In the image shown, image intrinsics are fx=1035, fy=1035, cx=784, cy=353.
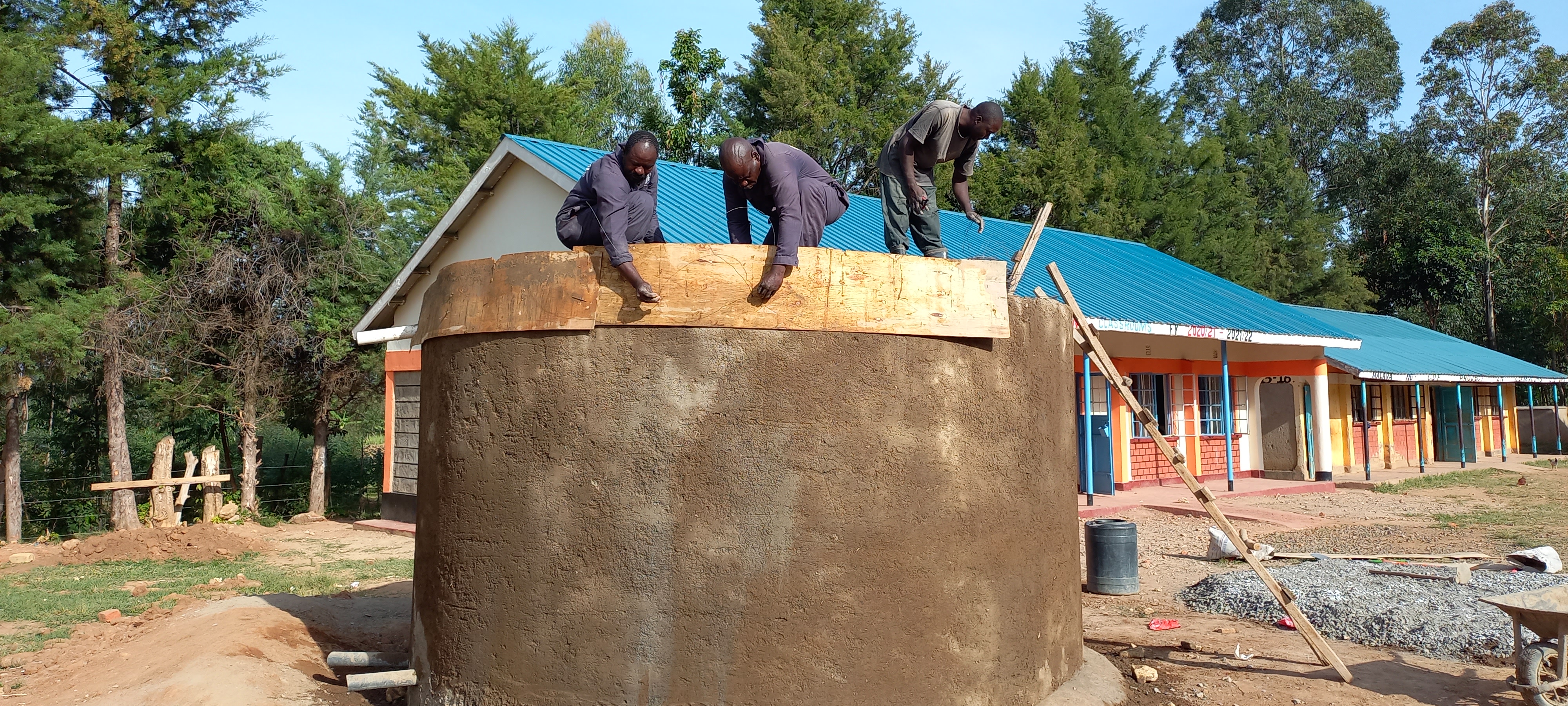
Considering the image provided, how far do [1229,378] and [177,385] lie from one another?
17.7m

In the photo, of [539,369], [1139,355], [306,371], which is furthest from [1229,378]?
[539,369]

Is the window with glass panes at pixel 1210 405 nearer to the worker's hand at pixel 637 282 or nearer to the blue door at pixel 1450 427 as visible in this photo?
the blue door at pixel 1450 427

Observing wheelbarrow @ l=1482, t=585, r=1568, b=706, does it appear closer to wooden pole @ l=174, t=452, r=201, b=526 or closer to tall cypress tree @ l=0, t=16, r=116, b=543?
wooden pole @ l=174, t=452, r=201, b=526

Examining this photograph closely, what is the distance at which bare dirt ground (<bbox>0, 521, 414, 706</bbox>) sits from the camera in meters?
5.11

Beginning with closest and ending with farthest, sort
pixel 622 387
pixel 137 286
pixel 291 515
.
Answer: pixel 622 387
pixel 137 286
pixel 291 515

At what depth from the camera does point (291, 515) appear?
1764 centimetres

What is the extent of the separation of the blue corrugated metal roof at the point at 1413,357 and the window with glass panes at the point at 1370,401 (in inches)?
32.0

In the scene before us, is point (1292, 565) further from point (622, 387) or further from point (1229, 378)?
point (1229, 378)

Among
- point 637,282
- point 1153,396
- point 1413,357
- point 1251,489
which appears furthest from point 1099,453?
point 1413,357

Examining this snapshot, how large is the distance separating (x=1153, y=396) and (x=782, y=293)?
1427 cm

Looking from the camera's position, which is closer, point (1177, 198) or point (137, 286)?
point (137, 286)

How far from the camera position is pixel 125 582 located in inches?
385

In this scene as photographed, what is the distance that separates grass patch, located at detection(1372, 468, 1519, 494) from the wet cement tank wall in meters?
16.2

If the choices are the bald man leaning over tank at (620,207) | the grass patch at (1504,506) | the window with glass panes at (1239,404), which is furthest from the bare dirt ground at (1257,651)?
the window with glass panes at (1239,404)
